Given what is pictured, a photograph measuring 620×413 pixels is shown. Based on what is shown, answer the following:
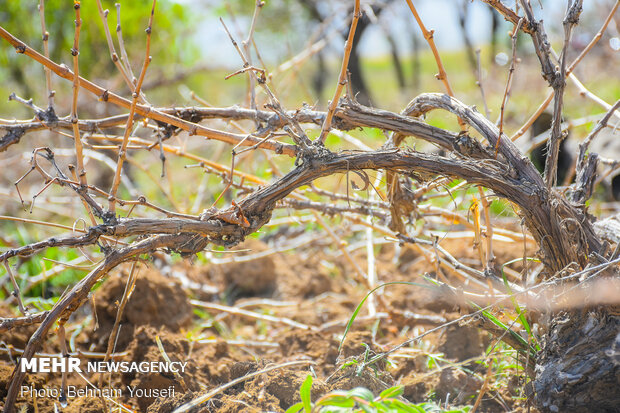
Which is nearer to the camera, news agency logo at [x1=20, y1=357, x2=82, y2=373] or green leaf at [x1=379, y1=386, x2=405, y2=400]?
green leaf at [x1=379, y1=386, x2=405, y2=400]

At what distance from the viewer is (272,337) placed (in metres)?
2.05

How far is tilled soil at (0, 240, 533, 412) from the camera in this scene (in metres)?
1.37

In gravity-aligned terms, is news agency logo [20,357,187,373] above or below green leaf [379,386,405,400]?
above

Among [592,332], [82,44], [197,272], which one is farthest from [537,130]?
[82,44]

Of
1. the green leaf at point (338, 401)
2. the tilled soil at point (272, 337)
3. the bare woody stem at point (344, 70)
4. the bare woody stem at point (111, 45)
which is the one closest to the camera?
the green leaf at point (338, 401)

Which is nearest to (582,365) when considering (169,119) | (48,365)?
(169,119)

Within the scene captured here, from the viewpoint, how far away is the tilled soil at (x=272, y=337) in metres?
1.37

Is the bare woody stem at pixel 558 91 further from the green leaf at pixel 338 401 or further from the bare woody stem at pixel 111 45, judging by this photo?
the bare woody stem at pixel 111 45

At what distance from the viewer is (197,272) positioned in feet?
8.98

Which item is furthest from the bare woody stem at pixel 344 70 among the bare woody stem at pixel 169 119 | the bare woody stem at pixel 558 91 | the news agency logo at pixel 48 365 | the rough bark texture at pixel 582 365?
the news agency logo at pixel 48 365

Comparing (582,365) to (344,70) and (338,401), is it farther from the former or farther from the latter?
(344,70)

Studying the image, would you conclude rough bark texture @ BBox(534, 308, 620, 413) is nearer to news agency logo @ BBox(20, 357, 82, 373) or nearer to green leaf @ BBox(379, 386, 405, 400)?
green leaf @ BBox(379, 386, 405, 400)

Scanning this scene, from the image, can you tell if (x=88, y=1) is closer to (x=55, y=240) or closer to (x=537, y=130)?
(x=537, y=130)

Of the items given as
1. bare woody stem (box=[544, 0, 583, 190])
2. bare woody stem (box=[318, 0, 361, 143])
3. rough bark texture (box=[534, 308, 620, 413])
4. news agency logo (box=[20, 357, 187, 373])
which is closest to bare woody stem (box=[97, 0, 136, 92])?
bare woody stem (box=[318, 0, 361, 143])
